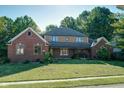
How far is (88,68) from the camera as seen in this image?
22.0m

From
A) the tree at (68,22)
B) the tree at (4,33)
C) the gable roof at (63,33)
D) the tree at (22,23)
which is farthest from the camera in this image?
the tree at (68,22)

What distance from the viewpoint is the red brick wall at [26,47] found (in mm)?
27069

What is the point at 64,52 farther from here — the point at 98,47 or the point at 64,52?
the point at 98,47

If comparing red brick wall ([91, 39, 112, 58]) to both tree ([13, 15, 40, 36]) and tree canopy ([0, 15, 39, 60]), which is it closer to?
tree ([13, 15, 40, 36])

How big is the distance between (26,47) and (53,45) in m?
4.54

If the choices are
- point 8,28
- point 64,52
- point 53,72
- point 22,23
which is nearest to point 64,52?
point 64,52

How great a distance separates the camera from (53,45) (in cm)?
3133

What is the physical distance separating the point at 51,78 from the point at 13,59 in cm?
1001

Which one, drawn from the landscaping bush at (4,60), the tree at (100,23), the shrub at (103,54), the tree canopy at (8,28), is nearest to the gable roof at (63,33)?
the tree at (100,23)

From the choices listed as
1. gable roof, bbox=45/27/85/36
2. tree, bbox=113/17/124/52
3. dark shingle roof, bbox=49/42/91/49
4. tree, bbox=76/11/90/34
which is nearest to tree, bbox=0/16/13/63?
gable roof, bbox=45/27/85/36

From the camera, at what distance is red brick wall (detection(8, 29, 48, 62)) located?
1066 inches

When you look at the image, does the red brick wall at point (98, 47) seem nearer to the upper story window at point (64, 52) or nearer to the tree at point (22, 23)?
the upper story window at point (64, 52)

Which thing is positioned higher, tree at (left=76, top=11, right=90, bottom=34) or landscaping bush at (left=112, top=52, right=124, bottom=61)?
tree at (left=76, top=11, right=90, bottom=34)

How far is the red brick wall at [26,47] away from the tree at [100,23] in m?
7.76
